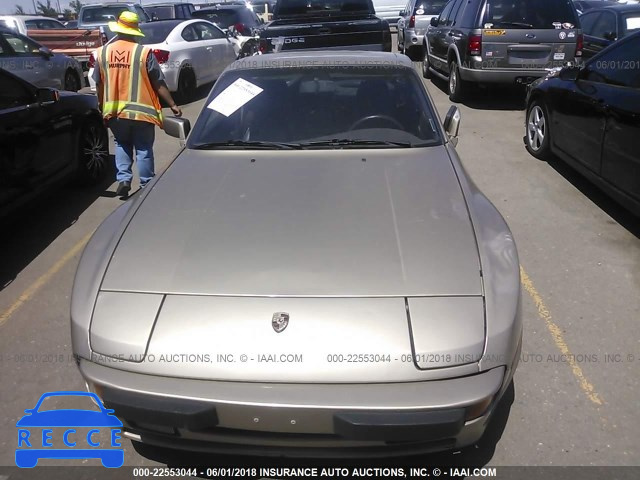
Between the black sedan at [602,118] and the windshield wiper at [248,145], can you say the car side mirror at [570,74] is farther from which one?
the windshield wiper at [248,145]

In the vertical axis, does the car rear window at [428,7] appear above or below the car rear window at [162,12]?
below

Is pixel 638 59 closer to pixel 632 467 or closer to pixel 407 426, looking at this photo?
pixel 632 467

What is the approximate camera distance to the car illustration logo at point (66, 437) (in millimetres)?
2604

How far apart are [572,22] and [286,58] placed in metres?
6.65

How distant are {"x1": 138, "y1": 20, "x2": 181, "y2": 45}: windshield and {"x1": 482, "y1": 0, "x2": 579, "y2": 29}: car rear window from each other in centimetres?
577

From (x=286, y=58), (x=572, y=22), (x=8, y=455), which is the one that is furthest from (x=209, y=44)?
(x=8, y=455)

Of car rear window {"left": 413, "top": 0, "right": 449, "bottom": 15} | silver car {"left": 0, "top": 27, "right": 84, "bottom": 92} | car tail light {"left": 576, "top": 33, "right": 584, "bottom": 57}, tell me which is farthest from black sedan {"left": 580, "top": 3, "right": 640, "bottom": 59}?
silver car {"left": 0, "top": 27, "right": 84, "bottom": 92}

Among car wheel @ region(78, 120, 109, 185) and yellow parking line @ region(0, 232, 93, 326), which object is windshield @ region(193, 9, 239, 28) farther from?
yellow parking line @ region(0, 232, 93, 326)

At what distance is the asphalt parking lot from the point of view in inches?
104

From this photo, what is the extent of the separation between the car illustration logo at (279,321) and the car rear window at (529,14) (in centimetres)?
808

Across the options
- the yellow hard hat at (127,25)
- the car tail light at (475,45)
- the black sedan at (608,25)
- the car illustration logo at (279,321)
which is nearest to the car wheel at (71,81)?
the yellow hard hat at (127,25)

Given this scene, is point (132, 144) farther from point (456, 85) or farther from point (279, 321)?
point (456, 85)

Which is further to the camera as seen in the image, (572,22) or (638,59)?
(572,22)

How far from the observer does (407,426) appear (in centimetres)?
194
